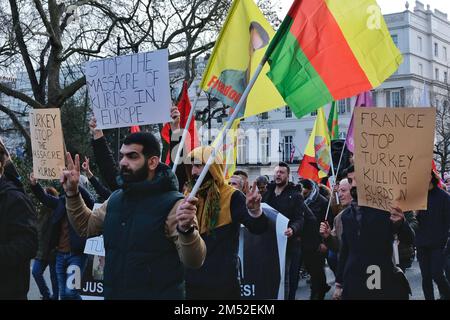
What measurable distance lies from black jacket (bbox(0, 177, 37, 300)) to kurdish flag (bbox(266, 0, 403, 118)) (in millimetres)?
2135

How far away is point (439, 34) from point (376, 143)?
70412 mm

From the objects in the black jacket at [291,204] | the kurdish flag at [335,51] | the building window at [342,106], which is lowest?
the black jacket at [291,204]

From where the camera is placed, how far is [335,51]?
5371mm

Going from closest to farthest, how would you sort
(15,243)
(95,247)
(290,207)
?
(15,243), (95,247), (290,207)

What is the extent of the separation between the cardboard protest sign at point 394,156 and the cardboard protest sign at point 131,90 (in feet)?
5.04

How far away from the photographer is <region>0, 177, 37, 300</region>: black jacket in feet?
14.0

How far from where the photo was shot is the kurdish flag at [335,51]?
17.4 ft

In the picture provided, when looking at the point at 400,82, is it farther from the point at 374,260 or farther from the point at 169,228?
the point at 169,228

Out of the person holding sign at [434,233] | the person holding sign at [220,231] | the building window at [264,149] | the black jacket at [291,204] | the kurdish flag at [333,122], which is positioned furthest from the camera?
the building window at [264,149]

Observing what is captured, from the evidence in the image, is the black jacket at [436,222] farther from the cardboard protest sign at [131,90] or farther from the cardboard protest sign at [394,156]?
the cardboard protest sign at [131,90]

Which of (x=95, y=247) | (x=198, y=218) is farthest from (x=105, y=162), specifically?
(x=95, y=247)

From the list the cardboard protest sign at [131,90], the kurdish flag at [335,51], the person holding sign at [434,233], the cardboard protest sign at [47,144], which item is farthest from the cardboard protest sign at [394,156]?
the person holding sign at [434,233]

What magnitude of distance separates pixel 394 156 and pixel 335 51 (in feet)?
2.98

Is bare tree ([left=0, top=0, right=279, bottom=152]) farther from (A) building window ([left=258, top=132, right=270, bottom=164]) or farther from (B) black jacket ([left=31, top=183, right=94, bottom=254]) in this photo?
(A) building window ([left=258, top=132, right=270, bottom=164])
